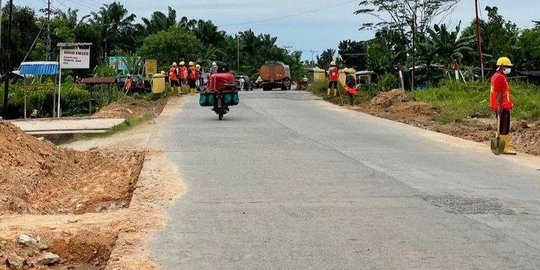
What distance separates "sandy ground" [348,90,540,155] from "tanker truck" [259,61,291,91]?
1005 inches

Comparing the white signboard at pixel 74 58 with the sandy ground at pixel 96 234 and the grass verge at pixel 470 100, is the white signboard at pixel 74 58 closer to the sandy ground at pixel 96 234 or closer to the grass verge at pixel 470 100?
the grass verge at pixel 470 100

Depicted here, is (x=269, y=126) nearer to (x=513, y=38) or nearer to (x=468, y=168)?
(x=468, y=168)

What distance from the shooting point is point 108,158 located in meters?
13.9

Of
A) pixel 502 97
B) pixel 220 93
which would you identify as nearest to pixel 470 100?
pixel 220 93

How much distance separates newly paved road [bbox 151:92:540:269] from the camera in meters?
6.13

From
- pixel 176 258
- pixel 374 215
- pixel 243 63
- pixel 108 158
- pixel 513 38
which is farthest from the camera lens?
pixel 243 63

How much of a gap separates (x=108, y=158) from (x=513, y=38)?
47.2 meters

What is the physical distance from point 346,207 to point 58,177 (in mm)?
5748

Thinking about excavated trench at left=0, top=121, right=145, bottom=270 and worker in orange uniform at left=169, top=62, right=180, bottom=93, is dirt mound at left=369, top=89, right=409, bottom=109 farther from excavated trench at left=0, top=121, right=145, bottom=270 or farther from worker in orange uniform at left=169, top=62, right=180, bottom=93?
excavated trench at left=0, top=121, right=145, bottom=270

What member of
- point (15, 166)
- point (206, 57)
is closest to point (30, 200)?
point (15, 166)

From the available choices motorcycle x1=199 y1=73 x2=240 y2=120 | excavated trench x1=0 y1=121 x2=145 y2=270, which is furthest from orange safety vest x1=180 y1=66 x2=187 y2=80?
excavated trench x1=0 y1=121 x2=145 y2=270

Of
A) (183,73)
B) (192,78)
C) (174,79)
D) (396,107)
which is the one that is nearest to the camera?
(396,107)

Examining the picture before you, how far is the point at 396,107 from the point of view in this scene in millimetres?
27062

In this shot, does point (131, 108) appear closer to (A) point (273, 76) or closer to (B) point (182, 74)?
(B) point (182, 74)
